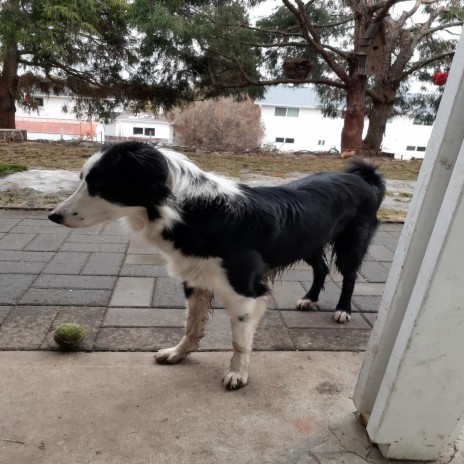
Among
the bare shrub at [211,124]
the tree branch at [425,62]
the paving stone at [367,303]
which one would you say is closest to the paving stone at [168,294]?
the paving stone at [367,303]

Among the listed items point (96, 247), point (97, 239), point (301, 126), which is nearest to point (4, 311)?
point (96, 247)

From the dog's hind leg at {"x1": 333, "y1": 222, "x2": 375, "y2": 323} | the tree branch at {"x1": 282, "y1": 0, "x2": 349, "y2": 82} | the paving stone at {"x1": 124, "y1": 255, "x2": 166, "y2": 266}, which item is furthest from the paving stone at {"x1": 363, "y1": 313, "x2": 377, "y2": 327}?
the tree branch at {"x1": 282, "y1": 0, "x2": 349, "y2": 82}

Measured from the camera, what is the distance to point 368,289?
304cm

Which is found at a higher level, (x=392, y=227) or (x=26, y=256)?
(x=392, y=227)

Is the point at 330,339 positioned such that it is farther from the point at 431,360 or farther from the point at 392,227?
the point at 392,227

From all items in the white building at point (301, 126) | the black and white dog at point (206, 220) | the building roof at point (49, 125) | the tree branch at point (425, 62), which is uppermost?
the tree branch at point (425, 62)

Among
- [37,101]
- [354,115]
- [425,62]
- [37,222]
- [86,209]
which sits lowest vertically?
[37,222]

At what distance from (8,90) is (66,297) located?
384 inches

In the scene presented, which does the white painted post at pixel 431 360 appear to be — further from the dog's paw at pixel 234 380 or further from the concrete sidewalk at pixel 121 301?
the concrete sidewalk at pixel 121 301

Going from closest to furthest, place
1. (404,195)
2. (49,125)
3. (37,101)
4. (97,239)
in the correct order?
(97,239) < (404,195) < (37,101) < (49,125)

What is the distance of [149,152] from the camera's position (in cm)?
164

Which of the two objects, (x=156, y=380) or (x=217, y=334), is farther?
(x=217, y=334)

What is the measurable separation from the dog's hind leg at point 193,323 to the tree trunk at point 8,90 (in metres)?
9.99

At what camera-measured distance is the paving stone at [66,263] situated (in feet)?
9.69
